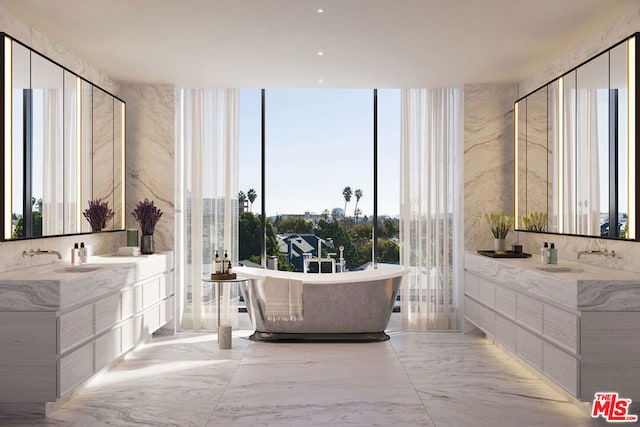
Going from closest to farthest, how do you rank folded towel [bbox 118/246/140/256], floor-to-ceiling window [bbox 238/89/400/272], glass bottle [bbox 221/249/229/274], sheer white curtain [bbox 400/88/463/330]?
folded towel [bbox 118/246/140/256] < glass bottle [bbox 221/249/229/274] < sheer white curtain [bbox 400/88/463/330] < floor-to-ceiling window [bbox 238/89/400/272]

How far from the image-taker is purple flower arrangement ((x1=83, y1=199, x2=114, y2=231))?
4902 mm

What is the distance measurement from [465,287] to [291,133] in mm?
5500

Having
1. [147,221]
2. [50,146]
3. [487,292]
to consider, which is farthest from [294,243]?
[50,146]

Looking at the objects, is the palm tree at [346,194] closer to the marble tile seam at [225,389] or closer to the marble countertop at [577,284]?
the marble tile seam at [225,389]

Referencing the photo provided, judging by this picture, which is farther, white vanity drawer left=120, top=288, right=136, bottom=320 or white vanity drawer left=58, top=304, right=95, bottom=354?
white vanity drawer left=120, top=288, right=136, bottom=320

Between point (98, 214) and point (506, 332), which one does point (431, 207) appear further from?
point (98, 214)

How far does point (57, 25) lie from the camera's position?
161 inches

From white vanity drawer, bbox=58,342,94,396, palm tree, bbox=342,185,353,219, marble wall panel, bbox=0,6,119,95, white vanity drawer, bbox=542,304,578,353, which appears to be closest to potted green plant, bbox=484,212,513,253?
white vanity drawer, bbox=542,304,578,353

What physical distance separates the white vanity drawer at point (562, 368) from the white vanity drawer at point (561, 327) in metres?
0.07

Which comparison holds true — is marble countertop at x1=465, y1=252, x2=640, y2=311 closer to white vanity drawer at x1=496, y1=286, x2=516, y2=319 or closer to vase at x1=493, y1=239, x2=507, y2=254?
white vanity drawer at x1=496, y1=286, x2=516, y2=319

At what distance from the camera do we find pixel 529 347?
3.99 metres

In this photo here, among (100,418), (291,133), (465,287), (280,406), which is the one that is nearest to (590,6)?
(465,287)

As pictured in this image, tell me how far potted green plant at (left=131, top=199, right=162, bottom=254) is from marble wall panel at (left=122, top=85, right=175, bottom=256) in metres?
0.38

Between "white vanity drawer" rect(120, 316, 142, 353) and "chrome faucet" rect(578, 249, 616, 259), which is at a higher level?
"chrome faucet" rect(578, 249, 616, 259)
